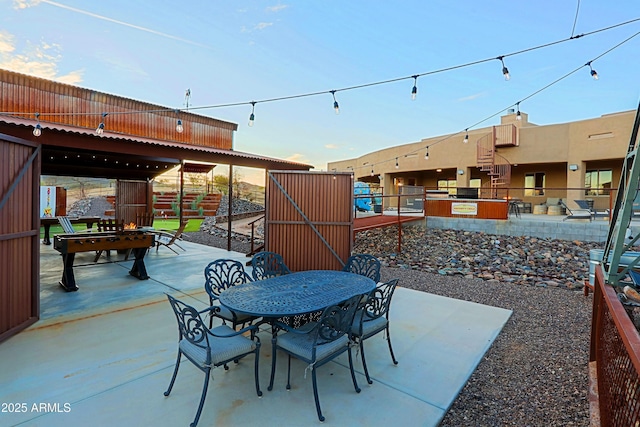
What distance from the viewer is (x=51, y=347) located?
307cm

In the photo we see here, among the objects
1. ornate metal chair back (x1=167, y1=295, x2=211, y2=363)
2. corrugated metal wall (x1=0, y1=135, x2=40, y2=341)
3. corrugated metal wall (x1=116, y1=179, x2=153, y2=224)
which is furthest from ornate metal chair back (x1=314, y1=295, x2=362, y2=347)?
corrugated metal wall (x1=116, y1=179, x2=153, y2=224)

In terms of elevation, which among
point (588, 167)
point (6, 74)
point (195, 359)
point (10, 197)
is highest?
point (6, 74)

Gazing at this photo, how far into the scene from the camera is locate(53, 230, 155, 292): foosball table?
4.89 m

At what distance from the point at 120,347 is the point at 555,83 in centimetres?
851

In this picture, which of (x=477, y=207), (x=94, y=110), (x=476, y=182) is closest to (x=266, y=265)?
(x=477, y=207)

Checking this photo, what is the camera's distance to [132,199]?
12172 mm

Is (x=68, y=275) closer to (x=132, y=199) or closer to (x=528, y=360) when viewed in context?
(x=528, y=360)

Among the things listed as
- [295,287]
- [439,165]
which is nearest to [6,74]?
[295,287]

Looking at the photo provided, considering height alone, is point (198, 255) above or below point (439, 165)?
below

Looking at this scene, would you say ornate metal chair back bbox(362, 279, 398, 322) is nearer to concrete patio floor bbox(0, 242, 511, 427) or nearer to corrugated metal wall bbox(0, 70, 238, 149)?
concrete patio floor bbox(0, 242, 511, 427)

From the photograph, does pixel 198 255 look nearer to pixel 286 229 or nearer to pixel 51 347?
pixel 286 229

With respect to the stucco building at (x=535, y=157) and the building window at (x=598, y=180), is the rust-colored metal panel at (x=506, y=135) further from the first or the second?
the building window at (x=598, y=180)

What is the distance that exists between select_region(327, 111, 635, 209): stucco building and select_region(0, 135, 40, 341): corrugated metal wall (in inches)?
474

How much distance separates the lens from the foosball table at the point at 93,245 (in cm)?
489
